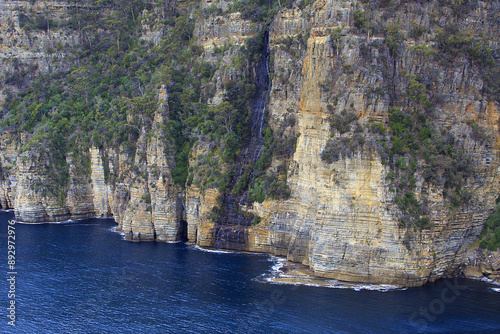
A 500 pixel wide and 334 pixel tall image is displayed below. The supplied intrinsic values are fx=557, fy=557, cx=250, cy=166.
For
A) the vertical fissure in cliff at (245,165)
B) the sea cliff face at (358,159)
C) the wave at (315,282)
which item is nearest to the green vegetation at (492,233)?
the sea cliff face at (358,159)

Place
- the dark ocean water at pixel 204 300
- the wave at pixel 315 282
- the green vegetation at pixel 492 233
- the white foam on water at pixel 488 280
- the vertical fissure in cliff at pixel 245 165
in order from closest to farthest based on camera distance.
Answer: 1. the dark ocean water at pixel 204 300
2. the wave at pixel 315 282
3. the white foam on water at pixel 488 280
4. the green vegetation at pixel 492 233
5. the vertical fissure in cliff at pixel 245 165

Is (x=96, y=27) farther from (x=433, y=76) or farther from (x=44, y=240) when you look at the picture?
(x=433, y=76)

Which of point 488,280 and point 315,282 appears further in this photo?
point 488,280

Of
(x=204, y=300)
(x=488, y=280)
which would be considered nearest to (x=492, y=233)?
(x=488, y=280)

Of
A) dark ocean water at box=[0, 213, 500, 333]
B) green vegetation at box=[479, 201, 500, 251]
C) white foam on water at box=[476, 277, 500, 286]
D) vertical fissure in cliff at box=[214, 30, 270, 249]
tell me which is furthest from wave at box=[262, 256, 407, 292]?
green vegetation at box=[479, 201, 500, 251]

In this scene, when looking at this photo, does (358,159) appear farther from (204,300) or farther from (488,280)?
(204,300)

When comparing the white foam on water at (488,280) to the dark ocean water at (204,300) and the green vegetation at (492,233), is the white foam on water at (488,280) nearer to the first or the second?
the dark ocean water at (204,300)

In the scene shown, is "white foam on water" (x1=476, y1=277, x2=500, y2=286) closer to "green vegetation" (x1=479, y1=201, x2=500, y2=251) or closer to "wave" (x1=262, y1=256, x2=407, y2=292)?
"green vegetation" (x1=479, y1=201, x2=500, y2=251)
